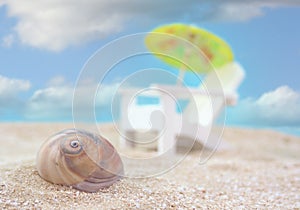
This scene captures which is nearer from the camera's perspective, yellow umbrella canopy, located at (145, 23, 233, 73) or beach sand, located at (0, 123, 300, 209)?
beach sand, located at (0, 123, 300, 209)

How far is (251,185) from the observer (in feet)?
8.13

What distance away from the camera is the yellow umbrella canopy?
372 cm

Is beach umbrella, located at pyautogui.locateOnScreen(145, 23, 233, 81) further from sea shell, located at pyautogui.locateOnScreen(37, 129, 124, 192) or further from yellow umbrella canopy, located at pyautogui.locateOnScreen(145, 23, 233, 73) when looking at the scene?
sea shell, located at pyautogui.locateOnScreen(37, 129, 124, 192)

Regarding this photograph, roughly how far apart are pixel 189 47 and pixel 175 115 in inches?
26.9

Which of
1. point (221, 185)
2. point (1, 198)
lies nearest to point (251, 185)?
point (221, 185)

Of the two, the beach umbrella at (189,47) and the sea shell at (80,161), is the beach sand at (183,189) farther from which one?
Answer: the beach umbrella at (189,47)

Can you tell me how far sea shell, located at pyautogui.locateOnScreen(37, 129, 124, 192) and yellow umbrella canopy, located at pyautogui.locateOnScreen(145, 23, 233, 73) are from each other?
1.86 metres

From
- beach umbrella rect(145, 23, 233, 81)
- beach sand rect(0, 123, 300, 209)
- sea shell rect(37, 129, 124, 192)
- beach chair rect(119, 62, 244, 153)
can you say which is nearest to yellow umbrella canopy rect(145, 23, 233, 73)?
beach umbrella rect(145, 23, 233, 81)

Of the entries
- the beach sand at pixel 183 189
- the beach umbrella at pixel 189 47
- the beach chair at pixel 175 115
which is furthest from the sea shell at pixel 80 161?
the beach umbrella at pixel 189 47

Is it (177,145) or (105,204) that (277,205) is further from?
(177,145)

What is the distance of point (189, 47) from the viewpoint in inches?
156

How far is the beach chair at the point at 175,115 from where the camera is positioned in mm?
3629

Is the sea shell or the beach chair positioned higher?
the beach chair

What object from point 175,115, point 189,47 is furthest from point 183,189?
point 189,47
